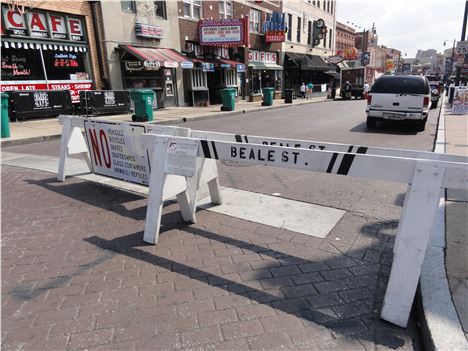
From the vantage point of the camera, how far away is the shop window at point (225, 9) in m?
24.7

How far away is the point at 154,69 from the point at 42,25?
6260mm

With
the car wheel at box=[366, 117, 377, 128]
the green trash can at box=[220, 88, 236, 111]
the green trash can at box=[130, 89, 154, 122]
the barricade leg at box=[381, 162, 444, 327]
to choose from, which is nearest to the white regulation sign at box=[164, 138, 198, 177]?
the barricade leg at box=[381, 162, 444, 327]

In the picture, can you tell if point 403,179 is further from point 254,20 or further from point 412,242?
point 254,20

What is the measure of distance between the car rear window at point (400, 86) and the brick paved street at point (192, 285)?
28.2ft

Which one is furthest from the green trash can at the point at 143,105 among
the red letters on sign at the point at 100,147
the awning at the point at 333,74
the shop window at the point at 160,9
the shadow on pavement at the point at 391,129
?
the awning at the point at 333,74

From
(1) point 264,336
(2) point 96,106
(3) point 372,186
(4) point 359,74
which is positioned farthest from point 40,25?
(4) point 359,74

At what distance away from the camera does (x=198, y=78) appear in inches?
909

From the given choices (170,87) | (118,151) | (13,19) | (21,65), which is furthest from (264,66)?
(118,151)

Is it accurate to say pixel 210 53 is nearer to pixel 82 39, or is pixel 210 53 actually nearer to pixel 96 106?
pixel 82 39

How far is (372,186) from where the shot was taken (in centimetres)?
566

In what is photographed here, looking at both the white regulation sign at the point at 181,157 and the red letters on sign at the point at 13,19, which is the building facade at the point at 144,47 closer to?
the red letters on sign at the point at 13,19

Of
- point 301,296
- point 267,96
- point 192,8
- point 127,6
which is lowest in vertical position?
point 301,296

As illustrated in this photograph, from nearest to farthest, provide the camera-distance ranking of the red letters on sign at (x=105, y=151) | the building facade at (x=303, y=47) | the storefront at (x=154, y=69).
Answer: the red letters on sign at (x=105, y=151) → the storefront at (x=154, y=69) → the building facade at (x=303, y=47)

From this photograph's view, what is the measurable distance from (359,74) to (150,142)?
32526mm
